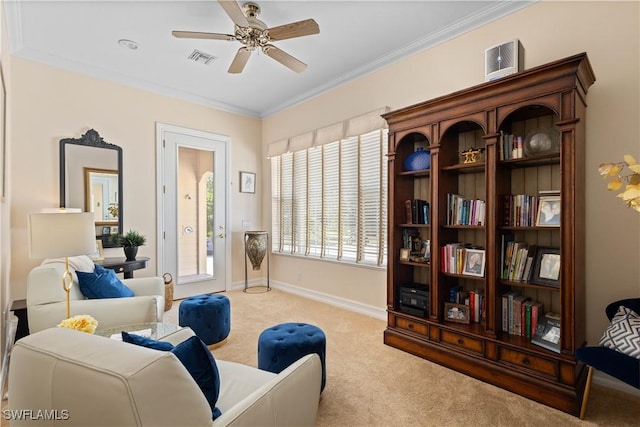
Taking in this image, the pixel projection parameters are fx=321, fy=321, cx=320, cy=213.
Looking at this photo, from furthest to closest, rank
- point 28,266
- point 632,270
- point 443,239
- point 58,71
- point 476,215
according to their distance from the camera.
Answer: point 58,71, point 28,266, point 443,239, point 476,215, point 632,270

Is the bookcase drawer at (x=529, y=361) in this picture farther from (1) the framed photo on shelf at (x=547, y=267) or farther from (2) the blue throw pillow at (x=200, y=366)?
(2) the blue throw pillow at (x=200, y=366)

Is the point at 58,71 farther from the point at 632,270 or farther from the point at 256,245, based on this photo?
the point at 632,270

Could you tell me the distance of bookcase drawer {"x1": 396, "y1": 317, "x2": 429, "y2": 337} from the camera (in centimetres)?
286

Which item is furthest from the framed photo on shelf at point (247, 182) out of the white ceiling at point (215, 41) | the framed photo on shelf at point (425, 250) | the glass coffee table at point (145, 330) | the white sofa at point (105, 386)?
the white sofa at point (105, 386)

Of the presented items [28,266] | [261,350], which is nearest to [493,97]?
[261,350]

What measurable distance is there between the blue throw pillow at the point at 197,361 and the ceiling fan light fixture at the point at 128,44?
332 centimetres

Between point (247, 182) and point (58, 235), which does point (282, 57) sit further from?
point (247, 182)

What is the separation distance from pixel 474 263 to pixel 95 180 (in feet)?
14.2

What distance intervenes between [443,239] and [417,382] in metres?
1.21

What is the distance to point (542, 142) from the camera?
2377mm

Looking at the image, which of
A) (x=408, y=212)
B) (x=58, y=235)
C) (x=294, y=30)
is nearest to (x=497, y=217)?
(x=408, y=212)

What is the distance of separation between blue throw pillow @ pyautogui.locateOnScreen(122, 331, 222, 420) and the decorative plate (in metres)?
2.55

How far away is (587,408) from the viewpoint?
6.82ft

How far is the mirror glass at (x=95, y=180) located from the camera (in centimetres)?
376
